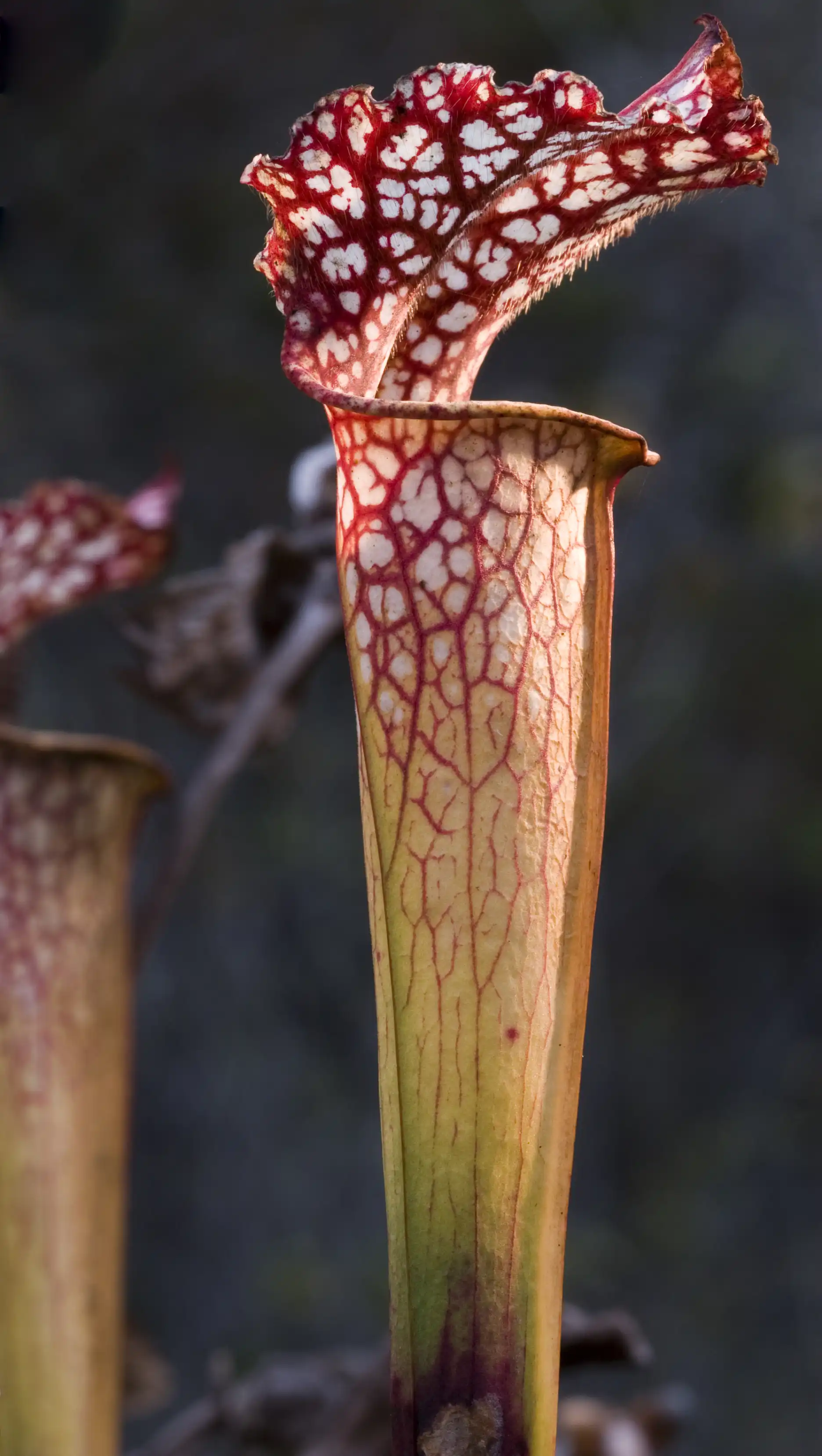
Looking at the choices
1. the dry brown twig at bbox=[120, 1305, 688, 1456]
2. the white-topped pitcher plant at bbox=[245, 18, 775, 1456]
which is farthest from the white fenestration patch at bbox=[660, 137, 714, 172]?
the dry brown twig at bbox=[120, 1305, 688, 1456]

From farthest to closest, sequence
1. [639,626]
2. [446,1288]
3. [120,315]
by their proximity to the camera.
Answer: [639,626] → [120,315] → [446,1288]

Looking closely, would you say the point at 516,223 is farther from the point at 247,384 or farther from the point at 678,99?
the point at 247,384

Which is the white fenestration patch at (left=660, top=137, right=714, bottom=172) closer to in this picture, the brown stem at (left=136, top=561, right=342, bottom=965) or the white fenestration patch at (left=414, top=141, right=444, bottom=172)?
the white fenestration patch at (left=414, top=141, right=444, bottom=172)

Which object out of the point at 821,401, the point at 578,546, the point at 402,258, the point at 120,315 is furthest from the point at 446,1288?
the point at 821,401

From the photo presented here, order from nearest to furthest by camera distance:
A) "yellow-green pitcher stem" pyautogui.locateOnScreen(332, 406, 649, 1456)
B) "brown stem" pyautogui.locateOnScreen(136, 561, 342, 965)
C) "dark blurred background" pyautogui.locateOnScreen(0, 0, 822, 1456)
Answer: "yellow-green pitcher stem" pyautogui.locateOnScreen(332, 406, 649, 1456), "brown stem" pyautogui.locateOnScreen(136, 561, 342, 965), "dark blurred background" pyautogui.locateOnScreen(0, 0, 822, 1456)

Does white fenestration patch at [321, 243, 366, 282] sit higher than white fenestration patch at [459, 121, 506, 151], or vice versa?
white fenestration patch at [459, 121, 506, 151]

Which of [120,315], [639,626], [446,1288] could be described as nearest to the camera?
[446,1288]
